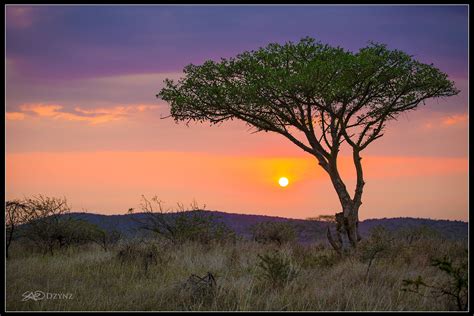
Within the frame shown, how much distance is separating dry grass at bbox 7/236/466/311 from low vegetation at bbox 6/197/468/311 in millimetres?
29

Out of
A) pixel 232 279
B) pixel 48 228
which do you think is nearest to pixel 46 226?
pixel 48 228

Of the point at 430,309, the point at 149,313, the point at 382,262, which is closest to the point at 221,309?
the point at 149,313

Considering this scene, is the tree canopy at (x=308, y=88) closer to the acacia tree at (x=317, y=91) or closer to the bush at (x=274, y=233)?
the acacia tree at (x=317, y=91)

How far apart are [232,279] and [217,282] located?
568 millimetres

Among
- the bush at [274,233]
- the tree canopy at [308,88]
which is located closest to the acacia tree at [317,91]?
the tree canopy at [308,88]

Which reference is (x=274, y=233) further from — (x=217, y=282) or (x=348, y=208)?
(x=217, y=282)

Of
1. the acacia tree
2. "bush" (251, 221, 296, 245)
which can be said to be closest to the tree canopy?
the acacia tree

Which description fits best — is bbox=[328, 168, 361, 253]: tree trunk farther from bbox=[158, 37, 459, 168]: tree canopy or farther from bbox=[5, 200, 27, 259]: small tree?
bbox=[5, 200, 27, 259]: small tree

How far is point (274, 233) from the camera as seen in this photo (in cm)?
3006

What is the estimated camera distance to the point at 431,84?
2139 centimetres

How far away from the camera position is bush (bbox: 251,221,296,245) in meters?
29.9

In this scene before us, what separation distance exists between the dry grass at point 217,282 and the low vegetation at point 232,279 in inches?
1.1

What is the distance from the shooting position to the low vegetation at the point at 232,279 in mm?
11227

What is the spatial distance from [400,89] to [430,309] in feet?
40.7
